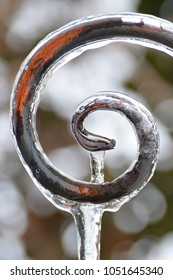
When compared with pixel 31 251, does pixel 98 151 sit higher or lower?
lower

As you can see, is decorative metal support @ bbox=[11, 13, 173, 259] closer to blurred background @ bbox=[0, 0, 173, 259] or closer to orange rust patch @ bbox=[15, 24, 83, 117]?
orange rust patch @ bbox=[15, 24, 83, 117]

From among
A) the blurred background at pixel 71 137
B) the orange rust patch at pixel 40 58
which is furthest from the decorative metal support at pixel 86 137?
the blurred background at pixel 71 137

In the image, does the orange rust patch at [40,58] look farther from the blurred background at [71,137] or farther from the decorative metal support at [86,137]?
the blurred background at [71,137]

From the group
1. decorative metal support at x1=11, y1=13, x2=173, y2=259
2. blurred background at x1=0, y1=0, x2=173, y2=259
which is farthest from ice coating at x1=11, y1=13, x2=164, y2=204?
blurred background at x1=0, y1=0, x2=173, y2=259

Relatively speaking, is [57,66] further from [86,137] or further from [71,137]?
[71,137]

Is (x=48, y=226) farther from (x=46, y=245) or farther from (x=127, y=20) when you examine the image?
(x=127, y=20)

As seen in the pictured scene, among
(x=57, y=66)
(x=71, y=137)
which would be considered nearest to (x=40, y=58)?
(x=57, y=66)
